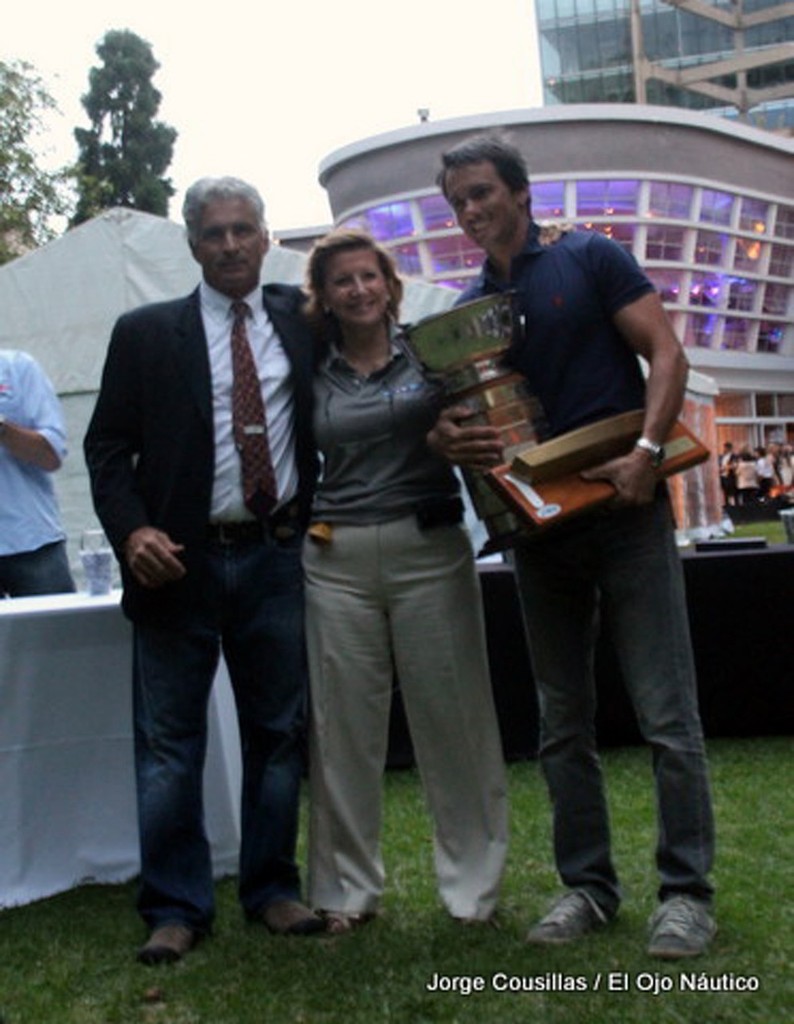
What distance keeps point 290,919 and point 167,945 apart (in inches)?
13.7

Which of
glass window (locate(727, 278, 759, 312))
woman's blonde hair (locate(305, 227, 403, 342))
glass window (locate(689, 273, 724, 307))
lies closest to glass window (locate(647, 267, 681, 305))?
glass window (locate(689, 273, 724, 307))

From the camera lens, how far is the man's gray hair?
3.75 meters

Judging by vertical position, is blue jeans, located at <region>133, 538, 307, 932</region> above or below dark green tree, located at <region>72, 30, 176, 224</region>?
below

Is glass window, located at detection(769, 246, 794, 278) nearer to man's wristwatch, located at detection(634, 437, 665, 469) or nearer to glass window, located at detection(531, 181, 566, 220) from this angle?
glass window, located at detection(531, 181, 566, 220)

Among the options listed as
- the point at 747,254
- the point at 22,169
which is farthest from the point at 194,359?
the point at 747,254

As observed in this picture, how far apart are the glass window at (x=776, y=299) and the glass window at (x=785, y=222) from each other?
2688mm

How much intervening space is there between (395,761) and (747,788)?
5.47ft

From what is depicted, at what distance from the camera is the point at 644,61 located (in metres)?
84.0

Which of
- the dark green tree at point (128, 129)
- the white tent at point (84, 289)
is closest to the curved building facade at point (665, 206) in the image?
the dark green tree at point (128, 129)

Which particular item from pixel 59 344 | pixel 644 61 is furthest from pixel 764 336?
pixel 59 344

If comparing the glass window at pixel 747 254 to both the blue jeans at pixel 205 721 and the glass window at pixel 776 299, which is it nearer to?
the glass window at pixel 776 299

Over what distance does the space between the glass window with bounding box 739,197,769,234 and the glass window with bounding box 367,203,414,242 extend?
17642 millimetres

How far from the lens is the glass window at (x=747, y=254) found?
227 feet

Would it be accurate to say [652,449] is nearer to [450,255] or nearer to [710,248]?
[450,255]
